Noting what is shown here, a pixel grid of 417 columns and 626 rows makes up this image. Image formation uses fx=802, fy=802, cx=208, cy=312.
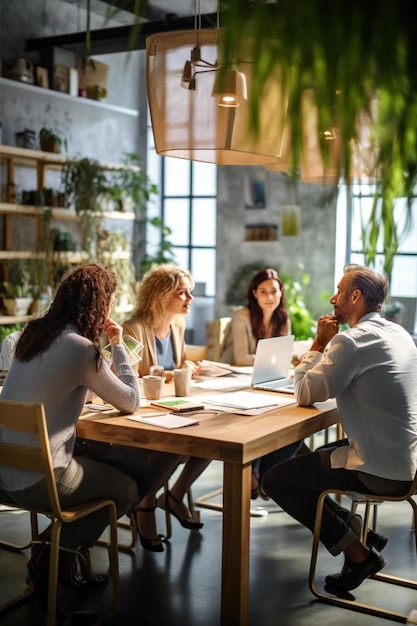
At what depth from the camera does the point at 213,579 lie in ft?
11.2

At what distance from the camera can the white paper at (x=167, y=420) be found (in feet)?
9.56

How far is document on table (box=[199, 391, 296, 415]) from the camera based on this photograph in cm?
329

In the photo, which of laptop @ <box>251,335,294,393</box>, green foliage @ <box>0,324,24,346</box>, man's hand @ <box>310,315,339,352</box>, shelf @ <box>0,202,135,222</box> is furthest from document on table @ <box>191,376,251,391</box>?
shelf @ <box>0,202,135,222</box>

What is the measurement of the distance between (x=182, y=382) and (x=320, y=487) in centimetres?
76

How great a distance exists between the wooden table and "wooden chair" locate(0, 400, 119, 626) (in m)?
0.27

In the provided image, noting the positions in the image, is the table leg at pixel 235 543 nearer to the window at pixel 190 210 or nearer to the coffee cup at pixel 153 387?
the coffee cup at pixel 153 387

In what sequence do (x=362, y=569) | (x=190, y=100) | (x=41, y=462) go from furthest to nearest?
(x=362, y=569)
(x=190, y=100)
(x=41, y=462)

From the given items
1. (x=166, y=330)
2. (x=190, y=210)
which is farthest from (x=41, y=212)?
(x=166, y=330)

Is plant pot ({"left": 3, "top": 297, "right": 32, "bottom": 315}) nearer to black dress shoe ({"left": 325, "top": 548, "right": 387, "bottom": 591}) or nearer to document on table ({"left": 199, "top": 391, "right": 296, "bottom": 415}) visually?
document on table ({"left": 199, "top": 391, "right": 296, "bottom": 415})

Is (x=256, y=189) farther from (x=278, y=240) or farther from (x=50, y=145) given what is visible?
(x=50, y=145)

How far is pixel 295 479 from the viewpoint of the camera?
10.6 ft

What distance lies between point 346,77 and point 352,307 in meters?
2.57

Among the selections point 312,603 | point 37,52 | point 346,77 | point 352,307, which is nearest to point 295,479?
point 312,603

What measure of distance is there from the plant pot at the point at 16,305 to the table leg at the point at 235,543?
4298 millimetres
